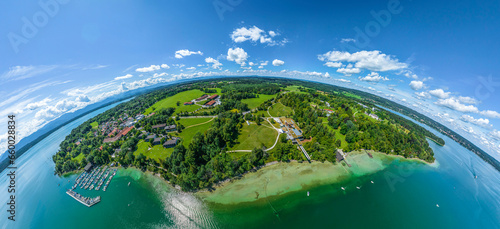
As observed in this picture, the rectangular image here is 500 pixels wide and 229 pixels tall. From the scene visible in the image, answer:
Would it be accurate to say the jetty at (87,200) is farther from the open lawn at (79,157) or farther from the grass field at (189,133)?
the grass field at (189,133)

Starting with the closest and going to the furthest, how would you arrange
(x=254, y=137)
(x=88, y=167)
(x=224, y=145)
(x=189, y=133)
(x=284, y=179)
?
1. (x=284, y=179)
2. (x=88, y=167)
3. (x=224, y=145)
4. (x=254, y=137)
5. (x=189, y=133)

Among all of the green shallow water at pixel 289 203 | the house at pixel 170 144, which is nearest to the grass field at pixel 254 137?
the green shallow water at pixel 289 203

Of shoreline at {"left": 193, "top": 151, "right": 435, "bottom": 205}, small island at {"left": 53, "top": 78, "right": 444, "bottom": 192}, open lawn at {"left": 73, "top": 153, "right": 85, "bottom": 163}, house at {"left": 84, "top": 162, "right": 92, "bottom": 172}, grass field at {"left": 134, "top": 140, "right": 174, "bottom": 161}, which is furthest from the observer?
open lawn at {"left": 73, "top": 153, "right": 85, "bottom": 163}

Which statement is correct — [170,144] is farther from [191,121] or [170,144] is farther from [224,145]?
[191,121]

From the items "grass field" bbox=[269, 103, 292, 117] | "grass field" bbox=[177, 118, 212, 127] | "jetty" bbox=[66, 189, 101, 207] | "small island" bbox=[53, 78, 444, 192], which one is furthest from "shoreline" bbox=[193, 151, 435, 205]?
"grass field" bbox=[177, 118, 212, 127]

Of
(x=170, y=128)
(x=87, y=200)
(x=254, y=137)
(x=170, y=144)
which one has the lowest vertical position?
(x=87, y=200)

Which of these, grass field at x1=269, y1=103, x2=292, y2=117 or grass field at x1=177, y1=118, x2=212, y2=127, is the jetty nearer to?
grass field at x1=177, y1=118, x2=212, y2=127

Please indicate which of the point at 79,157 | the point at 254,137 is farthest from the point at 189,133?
the point at 79,157
